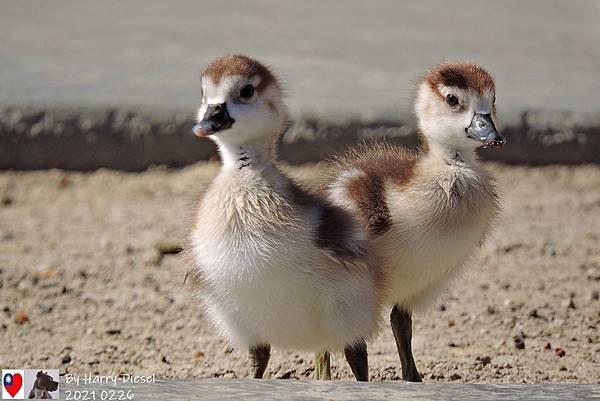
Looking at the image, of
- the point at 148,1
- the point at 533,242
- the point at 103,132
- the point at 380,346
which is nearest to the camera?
the point at 380,346

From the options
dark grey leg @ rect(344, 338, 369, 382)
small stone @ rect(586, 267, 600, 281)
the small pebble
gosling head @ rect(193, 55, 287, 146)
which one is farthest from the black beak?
small stone @ rect(586, 267, 600, 281)

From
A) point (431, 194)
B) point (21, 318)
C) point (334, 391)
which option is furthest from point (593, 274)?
point (334, 391)

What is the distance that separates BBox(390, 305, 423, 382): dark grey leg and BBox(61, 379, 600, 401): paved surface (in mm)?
1028

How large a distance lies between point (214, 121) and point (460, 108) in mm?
988

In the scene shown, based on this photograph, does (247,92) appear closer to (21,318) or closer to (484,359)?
(484,359)

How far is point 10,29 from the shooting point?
8977 mm

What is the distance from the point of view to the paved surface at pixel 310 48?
25.0 ft

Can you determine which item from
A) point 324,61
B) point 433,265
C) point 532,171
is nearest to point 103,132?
point 324,61

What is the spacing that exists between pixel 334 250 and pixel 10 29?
5.82 metres

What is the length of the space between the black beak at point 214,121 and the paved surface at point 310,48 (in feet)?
11.2

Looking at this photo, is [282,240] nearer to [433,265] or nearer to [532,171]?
[433,265]

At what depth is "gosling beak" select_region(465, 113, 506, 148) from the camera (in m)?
4.29

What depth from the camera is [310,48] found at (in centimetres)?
867

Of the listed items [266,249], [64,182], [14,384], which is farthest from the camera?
[64,182]
